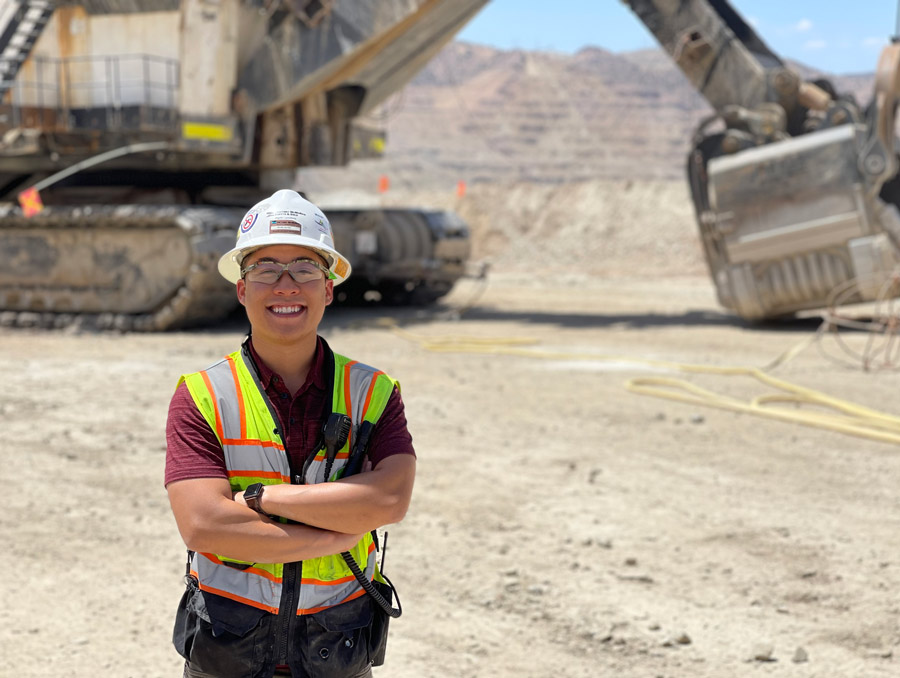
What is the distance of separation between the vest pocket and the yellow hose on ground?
572 cm

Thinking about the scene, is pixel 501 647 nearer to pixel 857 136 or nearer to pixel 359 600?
pixel 359 600

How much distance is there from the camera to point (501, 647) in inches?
158

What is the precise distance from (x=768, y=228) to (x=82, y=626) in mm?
9913

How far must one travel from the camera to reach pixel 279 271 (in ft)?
7.80

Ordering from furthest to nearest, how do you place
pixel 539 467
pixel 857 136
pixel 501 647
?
1. pixel 857 136
2. pixel 539 467
3. pixel 501 647

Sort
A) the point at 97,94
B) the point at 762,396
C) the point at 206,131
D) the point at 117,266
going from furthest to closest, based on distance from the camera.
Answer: the point at 117,266 → the point at 206,131 → the point at 97,94 → the point at 762,396

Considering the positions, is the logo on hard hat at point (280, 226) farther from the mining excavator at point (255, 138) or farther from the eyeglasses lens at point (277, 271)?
the mining excavator at point (255, 138)

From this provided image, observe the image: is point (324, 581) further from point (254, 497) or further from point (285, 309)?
point (285, 309)

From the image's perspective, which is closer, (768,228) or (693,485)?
(693,485)

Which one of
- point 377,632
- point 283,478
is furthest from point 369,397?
point 377,632

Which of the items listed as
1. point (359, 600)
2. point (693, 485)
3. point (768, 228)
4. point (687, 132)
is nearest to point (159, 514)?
point (693, 485)

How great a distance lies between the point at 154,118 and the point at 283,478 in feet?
34.3

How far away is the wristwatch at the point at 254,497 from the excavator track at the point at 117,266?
976 cm

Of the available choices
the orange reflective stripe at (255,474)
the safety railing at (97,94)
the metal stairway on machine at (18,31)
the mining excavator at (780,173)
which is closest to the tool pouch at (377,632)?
the orange reflective stripe at (255,474)
